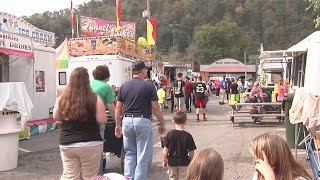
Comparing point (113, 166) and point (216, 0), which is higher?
point (216, 0)

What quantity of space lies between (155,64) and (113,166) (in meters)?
19.7

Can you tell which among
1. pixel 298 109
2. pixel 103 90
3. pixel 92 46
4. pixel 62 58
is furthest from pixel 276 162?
pixel 62 58

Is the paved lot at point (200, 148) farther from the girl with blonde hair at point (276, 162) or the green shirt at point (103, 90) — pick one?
the girl with blonde hair at point (276, 162)

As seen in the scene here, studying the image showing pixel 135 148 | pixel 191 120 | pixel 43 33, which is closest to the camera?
pixel 135 148

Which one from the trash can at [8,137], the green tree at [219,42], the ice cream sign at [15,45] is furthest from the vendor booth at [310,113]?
the green tree at [219,42]

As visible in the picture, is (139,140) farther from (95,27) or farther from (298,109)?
(95,27)

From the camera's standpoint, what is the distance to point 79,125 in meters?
4.90

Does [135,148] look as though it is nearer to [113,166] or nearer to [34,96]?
[113,166]

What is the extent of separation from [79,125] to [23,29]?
10537 millimetres

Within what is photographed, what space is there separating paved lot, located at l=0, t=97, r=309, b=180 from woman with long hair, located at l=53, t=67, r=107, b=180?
264 centimetres

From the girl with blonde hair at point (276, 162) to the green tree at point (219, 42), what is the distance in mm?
99931

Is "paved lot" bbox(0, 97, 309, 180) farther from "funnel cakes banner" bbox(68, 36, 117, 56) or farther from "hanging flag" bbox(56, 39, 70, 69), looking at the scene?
"hanging flag" bbox(56, 39, 70, 69)

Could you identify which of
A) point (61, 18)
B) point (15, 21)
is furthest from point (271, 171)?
point (61, 18)

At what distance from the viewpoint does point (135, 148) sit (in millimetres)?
6289
